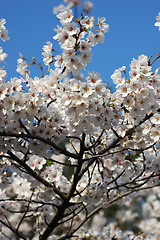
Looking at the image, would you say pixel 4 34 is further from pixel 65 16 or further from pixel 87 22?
pixel 87 22

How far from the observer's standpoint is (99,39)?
2.31 metres

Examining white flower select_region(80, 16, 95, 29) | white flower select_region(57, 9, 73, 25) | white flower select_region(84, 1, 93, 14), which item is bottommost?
white flower select_region(80, 16, 95, 29)

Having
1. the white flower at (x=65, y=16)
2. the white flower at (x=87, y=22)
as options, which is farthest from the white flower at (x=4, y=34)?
the white flower at (x=87, y=22)

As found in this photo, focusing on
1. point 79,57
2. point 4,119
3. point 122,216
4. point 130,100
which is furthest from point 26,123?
point 122,216

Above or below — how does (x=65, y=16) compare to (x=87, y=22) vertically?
above

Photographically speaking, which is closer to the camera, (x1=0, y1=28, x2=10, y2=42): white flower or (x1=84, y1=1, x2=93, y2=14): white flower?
(x1=84, y1=1, x2=93, y2=14): white flower

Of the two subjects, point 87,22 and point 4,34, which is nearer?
point 87,22

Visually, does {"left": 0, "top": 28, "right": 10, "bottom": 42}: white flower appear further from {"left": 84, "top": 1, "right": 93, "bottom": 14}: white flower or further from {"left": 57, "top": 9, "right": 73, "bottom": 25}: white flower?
{"left": 84, "top": 1, "right": 93, "bottom": 14}: white flower

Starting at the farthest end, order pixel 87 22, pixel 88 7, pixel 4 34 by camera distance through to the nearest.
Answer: pixel 4 34 < pixel 88 7 < pixel 87 22

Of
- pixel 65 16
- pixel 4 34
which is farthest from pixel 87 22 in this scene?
pixel 4 34

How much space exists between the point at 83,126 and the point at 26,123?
1.76 ft

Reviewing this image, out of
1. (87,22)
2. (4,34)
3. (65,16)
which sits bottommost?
(87,22)

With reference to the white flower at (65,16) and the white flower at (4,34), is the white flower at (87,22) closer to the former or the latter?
the white flower at (65,16)

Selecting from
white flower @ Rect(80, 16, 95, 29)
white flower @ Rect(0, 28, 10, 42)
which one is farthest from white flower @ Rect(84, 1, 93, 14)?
white flower @ Rect(0, 28, 10, 42)
